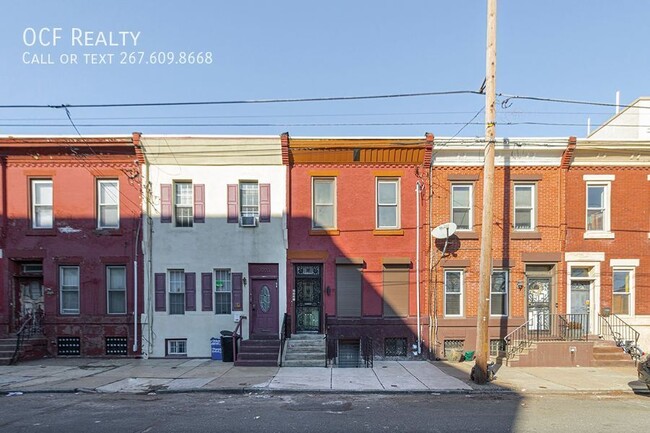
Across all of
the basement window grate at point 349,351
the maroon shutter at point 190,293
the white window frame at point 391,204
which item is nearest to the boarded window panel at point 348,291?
the basement window grate at point 349,351

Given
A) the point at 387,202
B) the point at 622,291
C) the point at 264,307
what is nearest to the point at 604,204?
the point at 622,291

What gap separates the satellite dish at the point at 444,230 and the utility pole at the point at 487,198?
2.77m

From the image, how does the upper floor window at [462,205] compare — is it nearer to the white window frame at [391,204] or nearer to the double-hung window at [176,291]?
the white window frame at [391,204]

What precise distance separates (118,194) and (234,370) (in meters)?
7.80

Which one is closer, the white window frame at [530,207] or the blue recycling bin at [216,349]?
the blue recycling bin at [216,349]

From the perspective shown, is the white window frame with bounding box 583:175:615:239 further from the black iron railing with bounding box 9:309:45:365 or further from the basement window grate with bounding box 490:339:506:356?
the black iron railing with bounding box 9:309:45:365

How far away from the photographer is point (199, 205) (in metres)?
14.4

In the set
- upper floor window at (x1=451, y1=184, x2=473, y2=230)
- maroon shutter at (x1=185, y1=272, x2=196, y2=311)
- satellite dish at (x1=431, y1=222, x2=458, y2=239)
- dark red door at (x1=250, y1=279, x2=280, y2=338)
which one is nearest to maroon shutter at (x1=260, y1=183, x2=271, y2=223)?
dark red door at (x1=250, y1=279, x2=280, y2=338)

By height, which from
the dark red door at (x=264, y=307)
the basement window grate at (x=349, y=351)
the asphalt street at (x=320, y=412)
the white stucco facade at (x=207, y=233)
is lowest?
the basement window grate at (x=349, y=351)

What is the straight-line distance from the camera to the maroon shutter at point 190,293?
561 inches

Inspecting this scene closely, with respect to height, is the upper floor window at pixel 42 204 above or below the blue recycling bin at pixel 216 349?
above

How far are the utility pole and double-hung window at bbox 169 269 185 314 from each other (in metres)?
10.1

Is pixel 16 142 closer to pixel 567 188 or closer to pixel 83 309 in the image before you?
pixel 83 309

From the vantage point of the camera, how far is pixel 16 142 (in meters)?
13.9
